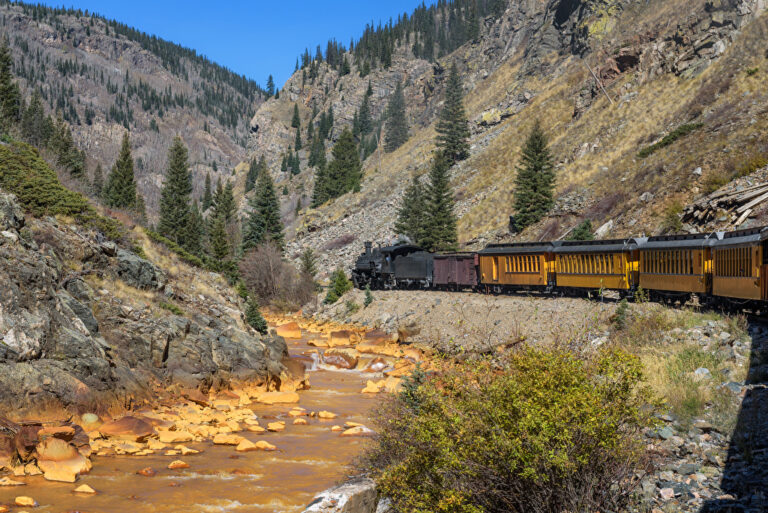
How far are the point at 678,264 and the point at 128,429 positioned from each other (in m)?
19.8

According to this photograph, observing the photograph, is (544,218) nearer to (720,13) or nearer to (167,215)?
(720,13)

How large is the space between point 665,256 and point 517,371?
57.3 feet

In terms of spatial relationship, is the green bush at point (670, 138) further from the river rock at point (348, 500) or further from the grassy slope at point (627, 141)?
the river rock at point (348, 500)

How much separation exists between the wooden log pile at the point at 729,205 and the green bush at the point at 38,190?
2897cm

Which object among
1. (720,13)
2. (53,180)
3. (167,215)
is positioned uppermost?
(720,13)

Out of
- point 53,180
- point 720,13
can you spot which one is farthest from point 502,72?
point 53,180

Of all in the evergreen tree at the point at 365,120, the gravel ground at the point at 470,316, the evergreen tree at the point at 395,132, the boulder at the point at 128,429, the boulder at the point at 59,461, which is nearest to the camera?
the boulder at the point at 59,461

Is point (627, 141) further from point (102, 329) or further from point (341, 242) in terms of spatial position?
point (102, 329)

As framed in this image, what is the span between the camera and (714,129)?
40812 mm

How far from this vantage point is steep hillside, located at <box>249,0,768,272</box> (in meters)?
39.0

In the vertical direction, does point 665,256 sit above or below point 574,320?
above

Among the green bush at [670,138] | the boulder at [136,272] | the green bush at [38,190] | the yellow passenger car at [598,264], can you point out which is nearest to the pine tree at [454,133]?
the green bush at [670,138]

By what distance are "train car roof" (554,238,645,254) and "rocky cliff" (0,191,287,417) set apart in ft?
49.2

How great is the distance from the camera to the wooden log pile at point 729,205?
28.3 metres
